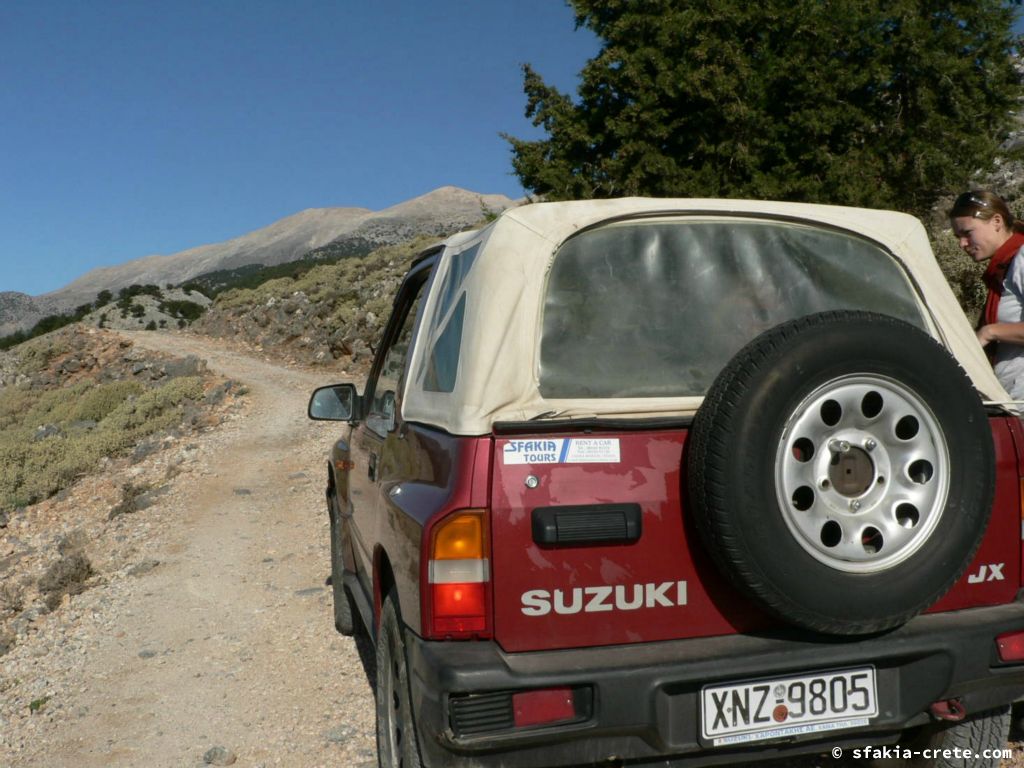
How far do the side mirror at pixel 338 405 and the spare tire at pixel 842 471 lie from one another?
2.11 metres

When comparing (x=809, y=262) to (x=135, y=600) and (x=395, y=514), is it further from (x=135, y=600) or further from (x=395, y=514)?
(x=135, y=600)

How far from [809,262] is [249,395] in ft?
53.0

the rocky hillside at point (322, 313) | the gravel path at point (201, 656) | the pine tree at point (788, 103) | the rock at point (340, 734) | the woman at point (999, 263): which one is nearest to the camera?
the woman at point (999, 263)

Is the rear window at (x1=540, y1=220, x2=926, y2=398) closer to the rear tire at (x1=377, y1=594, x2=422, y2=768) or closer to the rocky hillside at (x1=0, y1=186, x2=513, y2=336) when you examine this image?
the rear tire at (x1=377, y1=594, x2=422, y2=768)

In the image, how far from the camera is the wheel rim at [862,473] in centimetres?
223

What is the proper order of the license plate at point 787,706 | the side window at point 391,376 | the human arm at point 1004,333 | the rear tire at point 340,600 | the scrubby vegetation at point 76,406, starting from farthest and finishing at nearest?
the scrubby vegetation at point 76,406 → the rear tire at point 340,600 → the human arm at point 1004,333 → the side window at point 391,376 → the license plate at point 787,706

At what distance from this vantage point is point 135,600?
6484mm

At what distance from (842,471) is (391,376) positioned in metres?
2.05

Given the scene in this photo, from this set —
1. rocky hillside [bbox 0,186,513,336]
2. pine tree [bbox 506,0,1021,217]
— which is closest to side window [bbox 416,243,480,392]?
pine tree [bbox 506,0,1021,217]

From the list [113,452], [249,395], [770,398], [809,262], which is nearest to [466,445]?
[770,398]

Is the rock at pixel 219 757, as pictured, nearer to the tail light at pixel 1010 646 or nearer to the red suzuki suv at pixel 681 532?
the red suzuki suv at pixel 681 532

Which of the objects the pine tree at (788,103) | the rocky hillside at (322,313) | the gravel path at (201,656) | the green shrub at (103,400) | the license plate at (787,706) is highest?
the pine tree at (788,103)

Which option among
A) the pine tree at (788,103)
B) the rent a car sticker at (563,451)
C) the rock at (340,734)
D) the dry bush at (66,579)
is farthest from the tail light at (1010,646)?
the pine tree at (788,103)

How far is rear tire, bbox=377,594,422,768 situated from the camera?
255 centimetres
